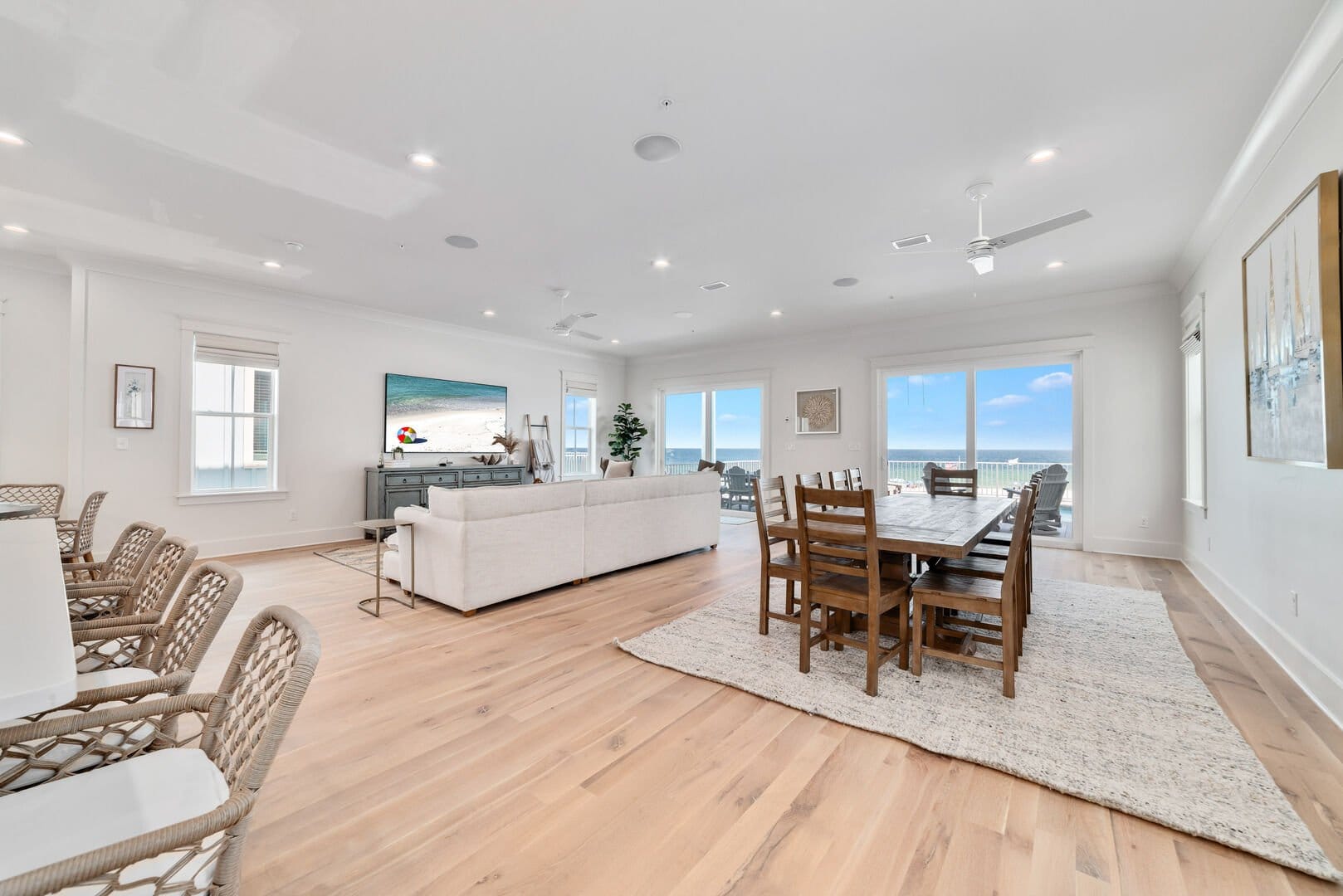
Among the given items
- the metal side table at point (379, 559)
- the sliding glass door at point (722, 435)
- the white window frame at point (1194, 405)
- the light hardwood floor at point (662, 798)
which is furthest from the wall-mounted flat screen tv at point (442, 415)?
the white window frame at point (1194, 405)

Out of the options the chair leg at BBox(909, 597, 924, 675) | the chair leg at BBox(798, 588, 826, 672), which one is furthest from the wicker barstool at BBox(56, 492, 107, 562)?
the chair leg at BBox(909, 597, 924, 675)

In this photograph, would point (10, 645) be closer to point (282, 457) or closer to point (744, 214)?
point (744, 214)

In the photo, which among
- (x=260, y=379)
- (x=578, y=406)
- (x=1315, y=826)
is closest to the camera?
(x=1315, y=826)

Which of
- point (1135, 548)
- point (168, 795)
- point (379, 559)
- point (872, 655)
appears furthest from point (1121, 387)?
point (168, 795)

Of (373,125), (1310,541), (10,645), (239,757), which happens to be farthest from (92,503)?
(1310,541)

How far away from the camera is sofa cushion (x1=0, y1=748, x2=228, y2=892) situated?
81 centimetres

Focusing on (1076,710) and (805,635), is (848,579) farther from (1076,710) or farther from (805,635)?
(1076,710)

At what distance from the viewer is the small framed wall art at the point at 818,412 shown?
746 cm

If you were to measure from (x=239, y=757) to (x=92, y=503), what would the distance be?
13.2 ft

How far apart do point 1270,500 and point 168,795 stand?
15.3 ft

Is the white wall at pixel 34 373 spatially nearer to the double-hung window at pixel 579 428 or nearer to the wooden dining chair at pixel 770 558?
the double-hung window at pixel 579 428

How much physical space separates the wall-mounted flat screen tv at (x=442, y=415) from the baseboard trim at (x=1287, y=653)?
761 centimetres

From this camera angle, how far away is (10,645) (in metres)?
1.00

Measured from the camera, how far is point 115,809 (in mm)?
914
